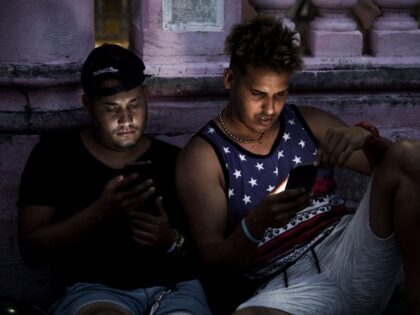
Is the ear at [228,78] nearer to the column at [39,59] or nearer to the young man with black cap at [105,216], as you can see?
the young man with black cap at [105,216]

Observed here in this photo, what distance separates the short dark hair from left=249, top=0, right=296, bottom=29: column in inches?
16.7

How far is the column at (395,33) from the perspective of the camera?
4.98 m

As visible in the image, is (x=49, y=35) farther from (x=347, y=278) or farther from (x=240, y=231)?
(x=347, y=278)

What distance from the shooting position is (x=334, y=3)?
4.87 meters

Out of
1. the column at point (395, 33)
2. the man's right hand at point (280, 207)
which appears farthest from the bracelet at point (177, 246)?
the column at point (395, 33)

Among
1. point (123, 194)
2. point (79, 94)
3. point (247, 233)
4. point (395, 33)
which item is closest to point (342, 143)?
point (247, 233)

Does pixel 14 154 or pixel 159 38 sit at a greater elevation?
pixel 159 38

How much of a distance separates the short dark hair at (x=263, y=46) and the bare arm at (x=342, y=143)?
293 millimetres

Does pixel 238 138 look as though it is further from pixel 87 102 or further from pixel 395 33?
pixel 395 33

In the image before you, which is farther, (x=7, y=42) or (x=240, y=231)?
(x=7, y=42)

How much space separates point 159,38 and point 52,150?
0.76m

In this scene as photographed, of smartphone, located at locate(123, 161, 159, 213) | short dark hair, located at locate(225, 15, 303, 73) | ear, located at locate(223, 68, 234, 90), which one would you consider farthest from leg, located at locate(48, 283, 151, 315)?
short dark hair, located at locate(225, 15, 303, 73)

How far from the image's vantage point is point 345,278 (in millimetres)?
4309

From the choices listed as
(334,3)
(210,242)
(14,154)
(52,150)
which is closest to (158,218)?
(210,242)
